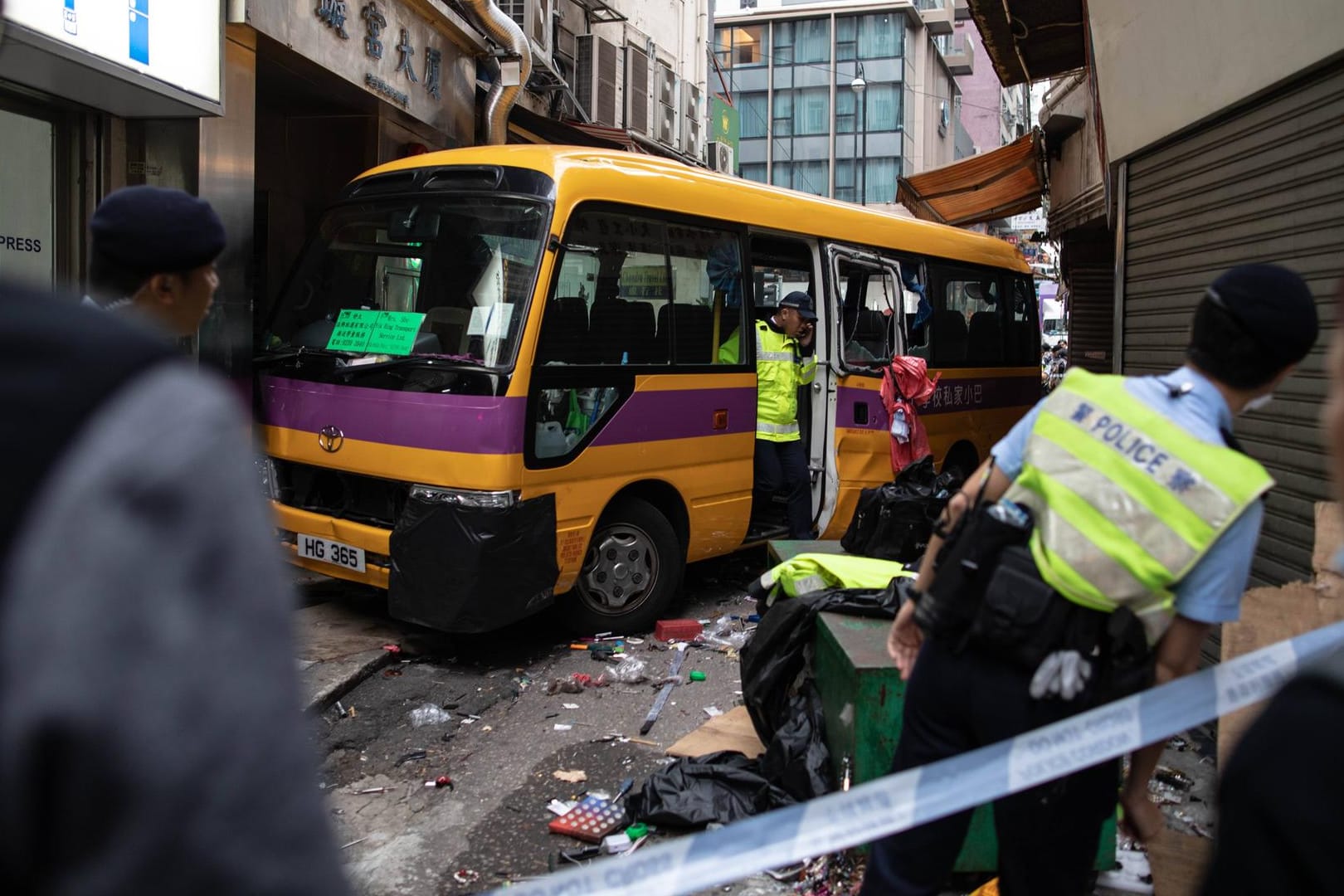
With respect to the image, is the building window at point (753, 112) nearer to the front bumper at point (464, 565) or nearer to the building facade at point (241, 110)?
the building facade at point (241, 110)

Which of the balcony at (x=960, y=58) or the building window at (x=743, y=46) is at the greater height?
the balcony at (x=960, y=58)

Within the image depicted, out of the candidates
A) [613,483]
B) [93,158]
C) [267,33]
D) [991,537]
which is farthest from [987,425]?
[991,537]

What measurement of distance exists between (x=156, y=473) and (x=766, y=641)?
3.74 m

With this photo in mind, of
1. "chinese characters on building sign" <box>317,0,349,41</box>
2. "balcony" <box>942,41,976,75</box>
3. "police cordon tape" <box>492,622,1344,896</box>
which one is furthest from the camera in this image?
"balcony" <box>942,41,976,75</box>

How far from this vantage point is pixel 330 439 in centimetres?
598

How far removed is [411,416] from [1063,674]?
13.2 ft

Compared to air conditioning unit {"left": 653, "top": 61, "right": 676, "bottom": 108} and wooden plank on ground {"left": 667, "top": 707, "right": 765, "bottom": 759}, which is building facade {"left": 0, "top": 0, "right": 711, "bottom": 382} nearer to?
air conditioning unit {"left": 653, "top": 61, "right": 676, "bottom": 108}

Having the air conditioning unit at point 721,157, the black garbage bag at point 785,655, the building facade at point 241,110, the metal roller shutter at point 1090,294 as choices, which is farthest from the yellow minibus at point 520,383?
the air conditioning unit at point 721,157

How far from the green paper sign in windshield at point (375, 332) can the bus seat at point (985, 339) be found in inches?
226

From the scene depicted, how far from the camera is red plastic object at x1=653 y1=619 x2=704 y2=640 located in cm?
654

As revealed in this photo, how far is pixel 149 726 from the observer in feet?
2.35

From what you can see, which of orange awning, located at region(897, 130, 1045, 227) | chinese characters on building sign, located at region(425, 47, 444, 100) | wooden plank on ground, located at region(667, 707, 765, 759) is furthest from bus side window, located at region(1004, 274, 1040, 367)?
wooden plank on ground, located at region(667, 707, 765, 759)

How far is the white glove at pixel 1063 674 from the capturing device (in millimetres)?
2309

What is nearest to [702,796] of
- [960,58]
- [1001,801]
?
[1001,801]
